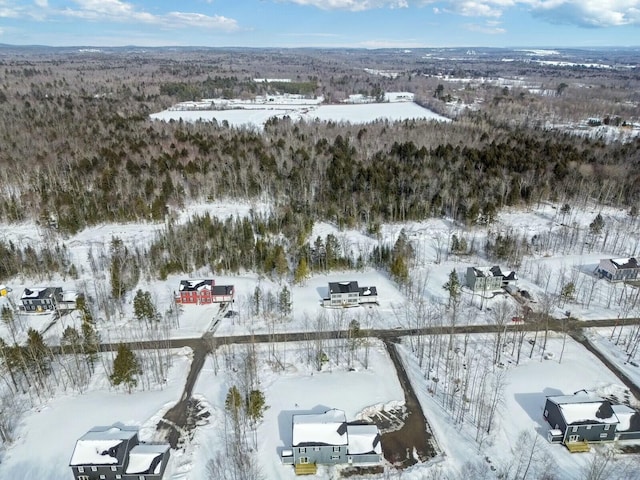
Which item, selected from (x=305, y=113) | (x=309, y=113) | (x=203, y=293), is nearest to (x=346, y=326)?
(x=203, y=293)

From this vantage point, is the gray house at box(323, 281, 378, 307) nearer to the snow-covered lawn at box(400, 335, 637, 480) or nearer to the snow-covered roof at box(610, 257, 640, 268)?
the snow-covered lawn at box(400, 335, 637, 480)

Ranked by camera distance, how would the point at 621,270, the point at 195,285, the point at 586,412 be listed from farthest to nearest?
the point at 621,270 → the point at 195,285 → the point at 586,412

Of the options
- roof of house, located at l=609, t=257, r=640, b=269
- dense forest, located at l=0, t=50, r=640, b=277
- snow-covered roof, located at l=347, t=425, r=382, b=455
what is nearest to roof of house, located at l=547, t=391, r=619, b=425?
snow-covered roof, located at l=347, t=425, r=382, b=455

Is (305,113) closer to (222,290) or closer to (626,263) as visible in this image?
(222,290)

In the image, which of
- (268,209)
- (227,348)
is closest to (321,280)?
(227,348)

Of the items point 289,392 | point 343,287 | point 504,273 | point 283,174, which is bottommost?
point 289,392

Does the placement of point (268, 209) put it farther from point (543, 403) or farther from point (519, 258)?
point (543, 403)
